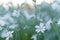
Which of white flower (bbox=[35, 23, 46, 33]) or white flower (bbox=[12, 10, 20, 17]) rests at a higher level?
white flower (bbox=[12, 10, 20, 17])

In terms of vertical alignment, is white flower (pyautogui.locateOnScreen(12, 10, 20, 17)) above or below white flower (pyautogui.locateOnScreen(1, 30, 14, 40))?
above

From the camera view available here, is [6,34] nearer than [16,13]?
Yes

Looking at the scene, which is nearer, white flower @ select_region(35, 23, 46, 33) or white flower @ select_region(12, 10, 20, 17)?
white flower @ select_region(35, 23, 46, 33)

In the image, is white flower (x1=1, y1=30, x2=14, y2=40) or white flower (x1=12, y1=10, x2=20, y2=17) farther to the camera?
white flower (x1=12, y1=10, x2=20, y2=17)

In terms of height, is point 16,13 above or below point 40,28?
above

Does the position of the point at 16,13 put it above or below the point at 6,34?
above

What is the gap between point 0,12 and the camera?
2160mm

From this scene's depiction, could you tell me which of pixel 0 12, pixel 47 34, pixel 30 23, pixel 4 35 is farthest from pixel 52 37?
pixel 0 12

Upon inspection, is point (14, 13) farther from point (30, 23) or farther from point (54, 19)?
point (54, 19)

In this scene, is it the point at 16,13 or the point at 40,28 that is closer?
the point at 40,28

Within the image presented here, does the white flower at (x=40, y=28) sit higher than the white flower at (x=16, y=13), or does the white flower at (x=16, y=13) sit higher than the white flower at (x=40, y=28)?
the white flower at (x=16, y=13)

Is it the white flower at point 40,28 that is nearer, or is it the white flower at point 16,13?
the white flower at point 40,28

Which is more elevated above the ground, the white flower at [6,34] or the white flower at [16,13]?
the white flower at [16,13]

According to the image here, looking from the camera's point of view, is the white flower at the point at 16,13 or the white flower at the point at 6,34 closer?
the white flower at the point at 6,34
